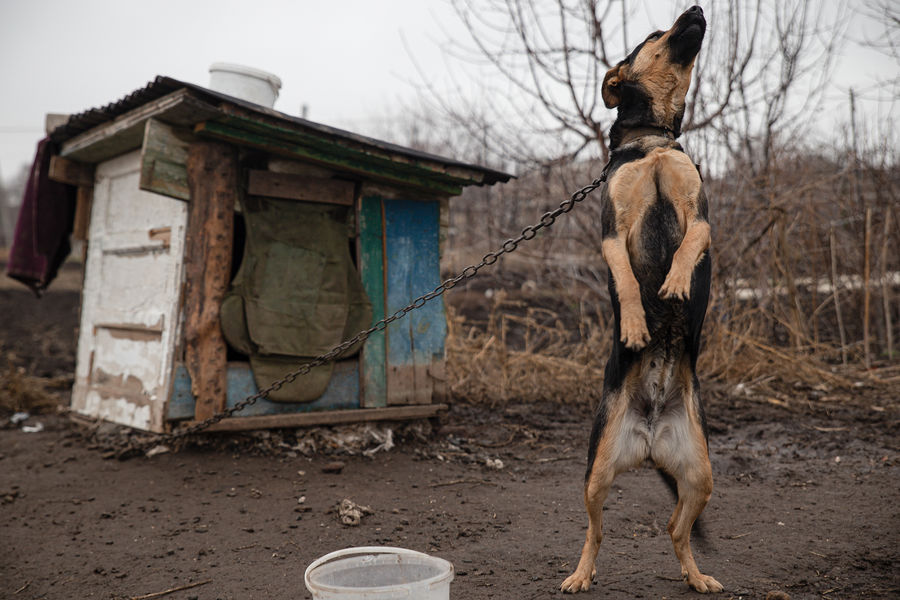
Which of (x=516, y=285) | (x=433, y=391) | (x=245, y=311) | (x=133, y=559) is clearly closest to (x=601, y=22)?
(x=433, y=391)

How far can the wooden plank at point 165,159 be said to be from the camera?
4766 mm

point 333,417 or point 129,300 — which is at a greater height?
point 129,300

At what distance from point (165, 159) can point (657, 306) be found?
12.4 feet

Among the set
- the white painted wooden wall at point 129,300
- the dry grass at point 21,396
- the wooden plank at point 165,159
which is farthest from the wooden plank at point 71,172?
the dry grass at point 21,396

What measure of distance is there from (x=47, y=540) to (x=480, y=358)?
4.69 meters

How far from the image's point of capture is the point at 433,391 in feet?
19.7

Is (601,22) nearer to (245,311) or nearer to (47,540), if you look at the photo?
(245,311)

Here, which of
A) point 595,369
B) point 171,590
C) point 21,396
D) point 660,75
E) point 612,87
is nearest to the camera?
point 660,75

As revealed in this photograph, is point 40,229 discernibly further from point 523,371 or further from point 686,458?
point 686,458

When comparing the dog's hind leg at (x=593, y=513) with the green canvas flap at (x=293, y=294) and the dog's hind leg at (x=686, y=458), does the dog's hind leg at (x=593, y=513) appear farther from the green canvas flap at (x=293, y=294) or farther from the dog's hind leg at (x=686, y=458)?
the green canvas flap at (x=293, y=294)

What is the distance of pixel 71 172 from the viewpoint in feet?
21.1

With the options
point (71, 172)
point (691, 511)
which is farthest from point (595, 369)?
point (71, 172)

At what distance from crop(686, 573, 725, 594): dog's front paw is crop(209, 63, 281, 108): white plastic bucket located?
5206 mm

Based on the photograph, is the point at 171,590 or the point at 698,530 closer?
the point at 698,530
